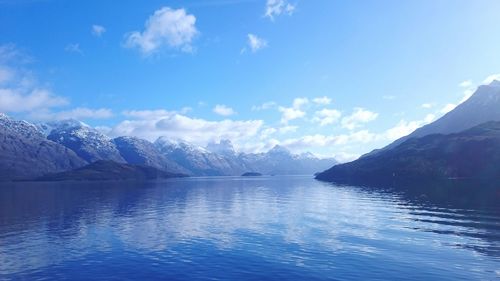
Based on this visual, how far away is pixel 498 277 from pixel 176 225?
63154 millimetres

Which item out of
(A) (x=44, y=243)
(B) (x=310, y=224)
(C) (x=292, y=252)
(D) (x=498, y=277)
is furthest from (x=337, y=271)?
(A) (x=44, y=243)

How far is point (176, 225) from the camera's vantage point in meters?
88.2

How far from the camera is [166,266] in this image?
52062mm

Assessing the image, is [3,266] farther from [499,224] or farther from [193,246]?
[499,224]

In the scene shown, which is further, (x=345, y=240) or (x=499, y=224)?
(x=499, y=224)

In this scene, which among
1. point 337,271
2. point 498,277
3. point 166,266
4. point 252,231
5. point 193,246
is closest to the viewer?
point 498,277

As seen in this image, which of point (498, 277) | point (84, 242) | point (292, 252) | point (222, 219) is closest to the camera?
point (498, 277)

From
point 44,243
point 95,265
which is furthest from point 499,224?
point 44,243

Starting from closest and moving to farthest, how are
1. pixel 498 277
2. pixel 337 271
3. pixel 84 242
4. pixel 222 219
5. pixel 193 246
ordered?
pixel 498 277
pixel 337 271
pixel 193 246
pixel 84 242
pixel 222 219

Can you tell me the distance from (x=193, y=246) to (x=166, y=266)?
1290cm

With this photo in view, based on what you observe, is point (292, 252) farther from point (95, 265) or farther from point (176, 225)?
point (176, 225)

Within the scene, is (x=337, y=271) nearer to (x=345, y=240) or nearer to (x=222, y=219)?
(x=345, y=240)

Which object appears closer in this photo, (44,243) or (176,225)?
(44,243)

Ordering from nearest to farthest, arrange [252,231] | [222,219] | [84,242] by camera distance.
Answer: [84,242], [252,231], [222,219]
